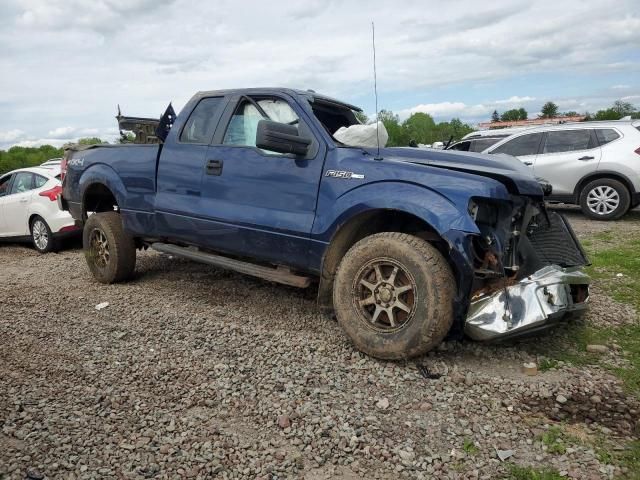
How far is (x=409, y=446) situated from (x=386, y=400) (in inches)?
18.4

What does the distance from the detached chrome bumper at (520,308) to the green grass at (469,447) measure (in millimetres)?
883

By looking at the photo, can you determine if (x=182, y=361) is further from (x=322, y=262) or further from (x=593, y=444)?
(x=593, y=444)

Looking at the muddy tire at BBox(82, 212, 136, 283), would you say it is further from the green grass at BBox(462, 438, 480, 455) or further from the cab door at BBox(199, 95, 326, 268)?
the green grass at BBox(462, 438, 480, 455)

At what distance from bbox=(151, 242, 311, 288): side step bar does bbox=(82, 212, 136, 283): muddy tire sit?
1.61ft

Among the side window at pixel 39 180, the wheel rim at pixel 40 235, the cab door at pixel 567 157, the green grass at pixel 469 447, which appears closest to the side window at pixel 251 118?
the green grass at pixel 469 447

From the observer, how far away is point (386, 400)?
10.5ft

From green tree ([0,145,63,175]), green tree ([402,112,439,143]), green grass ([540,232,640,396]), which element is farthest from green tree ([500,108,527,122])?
green grass ([540,232,640,396])

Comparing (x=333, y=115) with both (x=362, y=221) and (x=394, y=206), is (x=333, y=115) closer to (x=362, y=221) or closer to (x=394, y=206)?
(x=362, y=221)

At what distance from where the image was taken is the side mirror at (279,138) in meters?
3.76

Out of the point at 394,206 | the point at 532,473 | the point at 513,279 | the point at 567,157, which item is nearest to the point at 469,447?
the point at 532,473

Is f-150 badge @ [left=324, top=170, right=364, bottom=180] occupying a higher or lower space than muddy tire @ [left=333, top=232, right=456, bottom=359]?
higher

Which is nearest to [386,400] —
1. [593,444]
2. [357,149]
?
[593,444]

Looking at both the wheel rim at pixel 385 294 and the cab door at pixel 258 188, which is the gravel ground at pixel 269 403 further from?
the cab door at pixel 258 188

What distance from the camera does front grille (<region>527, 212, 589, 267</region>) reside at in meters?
4.04
